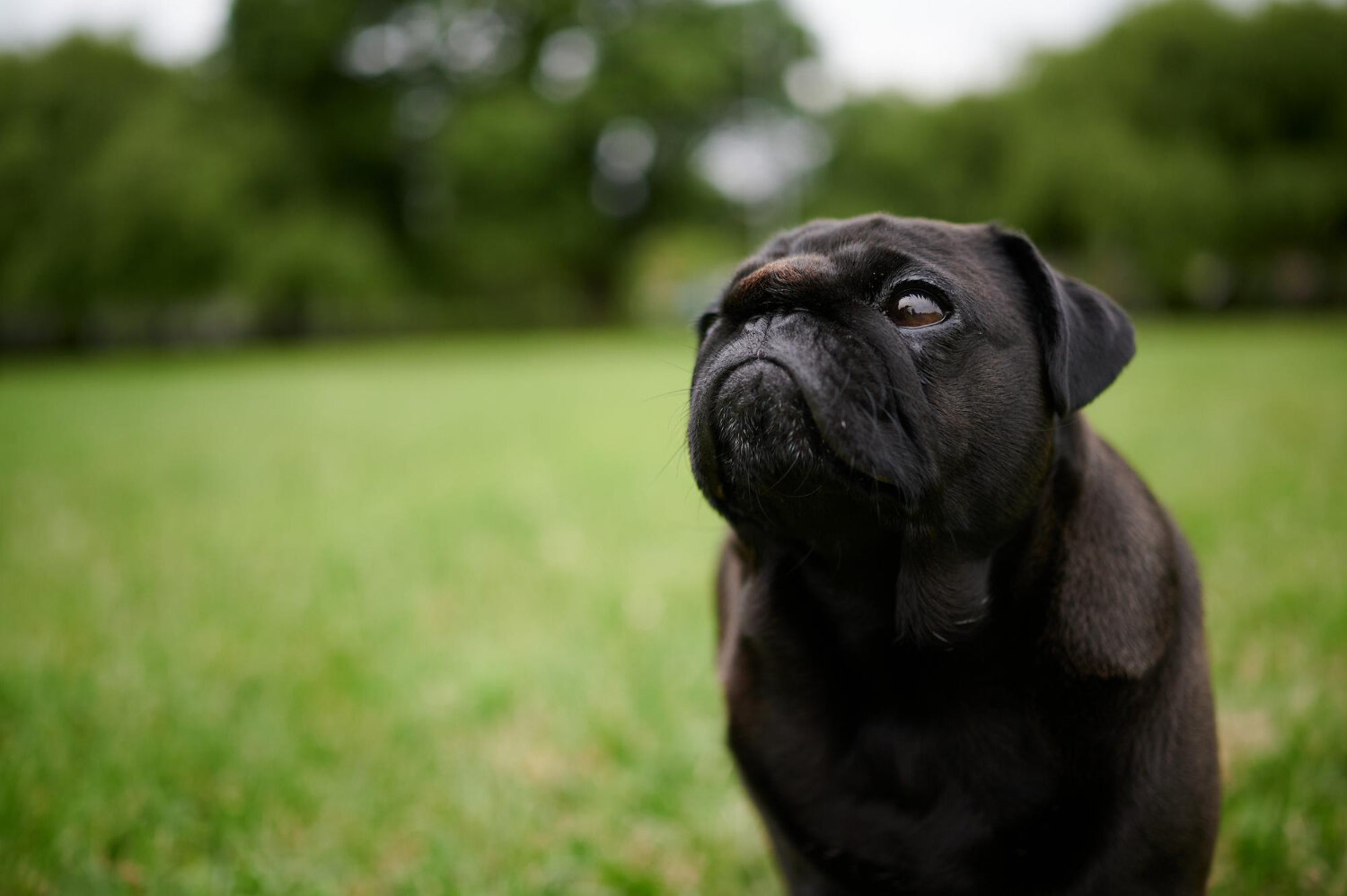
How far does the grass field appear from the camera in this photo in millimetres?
2414

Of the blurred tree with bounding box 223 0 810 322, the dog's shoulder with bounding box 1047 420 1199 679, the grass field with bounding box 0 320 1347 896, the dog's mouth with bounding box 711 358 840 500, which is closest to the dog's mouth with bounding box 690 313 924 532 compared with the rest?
the dog's mouth with bounding box 711 358 840 500

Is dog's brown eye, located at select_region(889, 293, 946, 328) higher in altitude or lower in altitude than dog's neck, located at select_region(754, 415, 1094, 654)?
higher

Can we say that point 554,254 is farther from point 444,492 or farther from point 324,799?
point 324,799

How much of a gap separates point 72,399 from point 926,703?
17.3 meters

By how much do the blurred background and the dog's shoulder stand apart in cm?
91

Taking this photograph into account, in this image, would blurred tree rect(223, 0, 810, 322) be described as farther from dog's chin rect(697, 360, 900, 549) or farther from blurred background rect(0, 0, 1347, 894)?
dog's chin rect(697, 360, 900, 549)

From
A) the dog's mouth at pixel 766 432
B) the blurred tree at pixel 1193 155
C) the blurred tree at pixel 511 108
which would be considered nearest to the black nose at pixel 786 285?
the dog's mouth at pixel 766 432

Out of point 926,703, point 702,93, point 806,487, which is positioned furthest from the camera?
point 702,93

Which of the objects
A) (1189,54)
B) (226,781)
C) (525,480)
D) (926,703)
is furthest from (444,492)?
(1189,54)

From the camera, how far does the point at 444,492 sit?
6.60 metres

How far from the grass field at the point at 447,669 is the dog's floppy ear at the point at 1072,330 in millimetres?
830

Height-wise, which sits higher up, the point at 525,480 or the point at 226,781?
the point at 226,781

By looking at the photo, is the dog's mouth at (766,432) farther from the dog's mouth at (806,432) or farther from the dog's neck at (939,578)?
the dog's neck at (939,578)

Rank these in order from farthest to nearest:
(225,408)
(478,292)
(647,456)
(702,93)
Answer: (478,292), (702,93), (225,408), (647,456)
